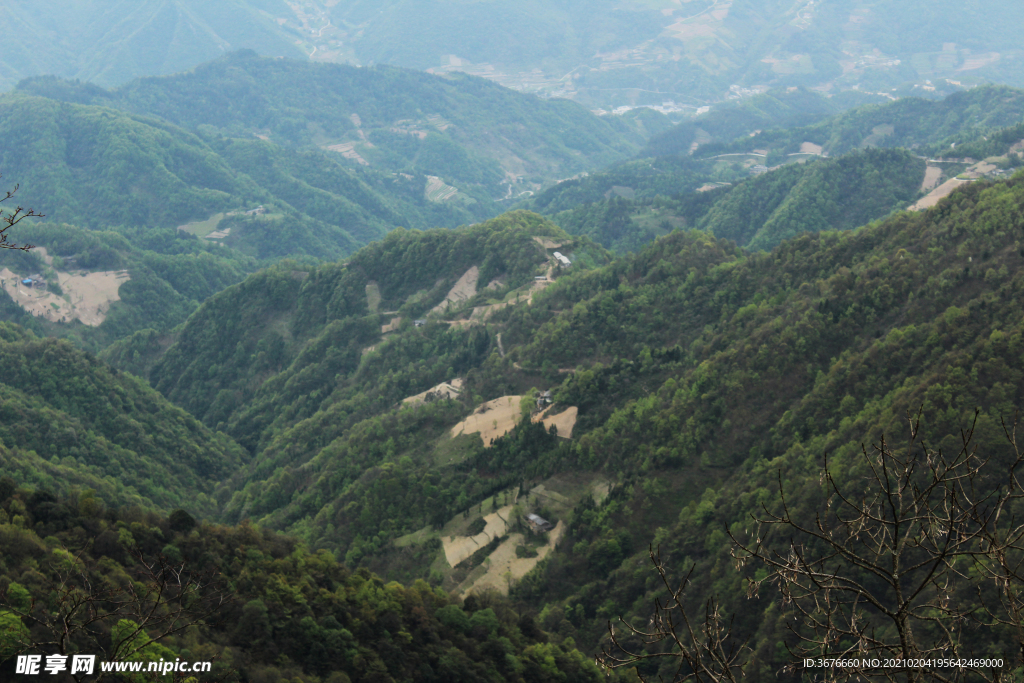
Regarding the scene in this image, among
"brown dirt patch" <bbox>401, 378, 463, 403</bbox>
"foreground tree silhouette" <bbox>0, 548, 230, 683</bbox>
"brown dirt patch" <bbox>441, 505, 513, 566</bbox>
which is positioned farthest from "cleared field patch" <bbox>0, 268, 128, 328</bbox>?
"foreground tree silhouette" <bbox>0, 548, 230, 683</bbox>

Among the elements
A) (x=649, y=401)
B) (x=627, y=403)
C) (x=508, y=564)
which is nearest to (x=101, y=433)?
Answer: (x=508, y=564)

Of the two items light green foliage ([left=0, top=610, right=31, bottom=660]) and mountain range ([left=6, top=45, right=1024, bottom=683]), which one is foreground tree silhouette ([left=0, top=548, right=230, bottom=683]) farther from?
mountain range ([left=6, top=45, right=1024, bottom=683])

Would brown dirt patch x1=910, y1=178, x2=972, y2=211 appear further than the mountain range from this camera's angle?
Yes

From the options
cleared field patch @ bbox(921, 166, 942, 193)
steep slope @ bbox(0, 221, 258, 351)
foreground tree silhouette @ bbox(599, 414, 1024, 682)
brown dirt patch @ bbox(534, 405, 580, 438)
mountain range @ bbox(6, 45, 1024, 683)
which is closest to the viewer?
foreground tree silhouette @ bbox(599, 414, 1024, 682)

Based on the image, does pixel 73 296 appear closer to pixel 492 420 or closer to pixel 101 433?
pixel 101 433

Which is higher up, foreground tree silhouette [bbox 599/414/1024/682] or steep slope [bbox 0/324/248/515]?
foreground tree silhouette [bbox 599/414/1024/682]

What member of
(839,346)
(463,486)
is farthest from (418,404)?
(839,346)
